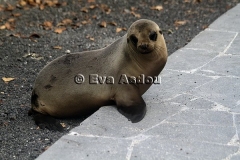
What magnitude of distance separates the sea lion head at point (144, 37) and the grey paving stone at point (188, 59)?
5.25 feet

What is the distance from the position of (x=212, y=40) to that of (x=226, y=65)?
121cm

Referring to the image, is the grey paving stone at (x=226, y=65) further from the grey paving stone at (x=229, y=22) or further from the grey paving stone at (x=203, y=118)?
the grey paving stone at (x=229, y=22)

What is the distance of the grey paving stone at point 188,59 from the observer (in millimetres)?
6781

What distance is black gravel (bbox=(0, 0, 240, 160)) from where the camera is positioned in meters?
5.08

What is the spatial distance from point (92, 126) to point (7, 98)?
1.54 metres

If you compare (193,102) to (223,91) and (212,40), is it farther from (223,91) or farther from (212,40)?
(212,40)

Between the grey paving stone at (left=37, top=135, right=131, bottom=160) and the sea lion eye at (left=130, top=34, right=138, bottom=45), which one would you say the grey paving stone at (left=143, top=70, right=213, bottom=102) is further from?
the grey paving stone at (left=37, top=135, right=131, bottom=160)

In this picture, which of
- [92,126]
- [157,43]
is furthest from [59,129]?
[157,43]

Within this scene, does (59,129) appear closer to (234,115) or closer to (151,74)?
(151,74)

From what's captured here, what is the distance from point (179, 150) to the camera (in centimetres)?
453

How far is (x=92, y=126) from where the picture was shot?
5023mm

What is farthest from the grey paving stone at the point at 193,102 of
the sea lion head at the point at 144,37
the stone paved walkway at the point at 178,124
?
the sea lion head at the point at 144,37

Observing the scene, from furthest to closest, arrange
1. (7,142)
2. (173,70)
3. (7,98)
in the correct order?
(173,70)
(7,98)
(7,142)

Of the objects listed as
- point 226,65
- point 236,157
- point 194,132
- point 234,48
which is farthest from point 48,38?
point 236,157
